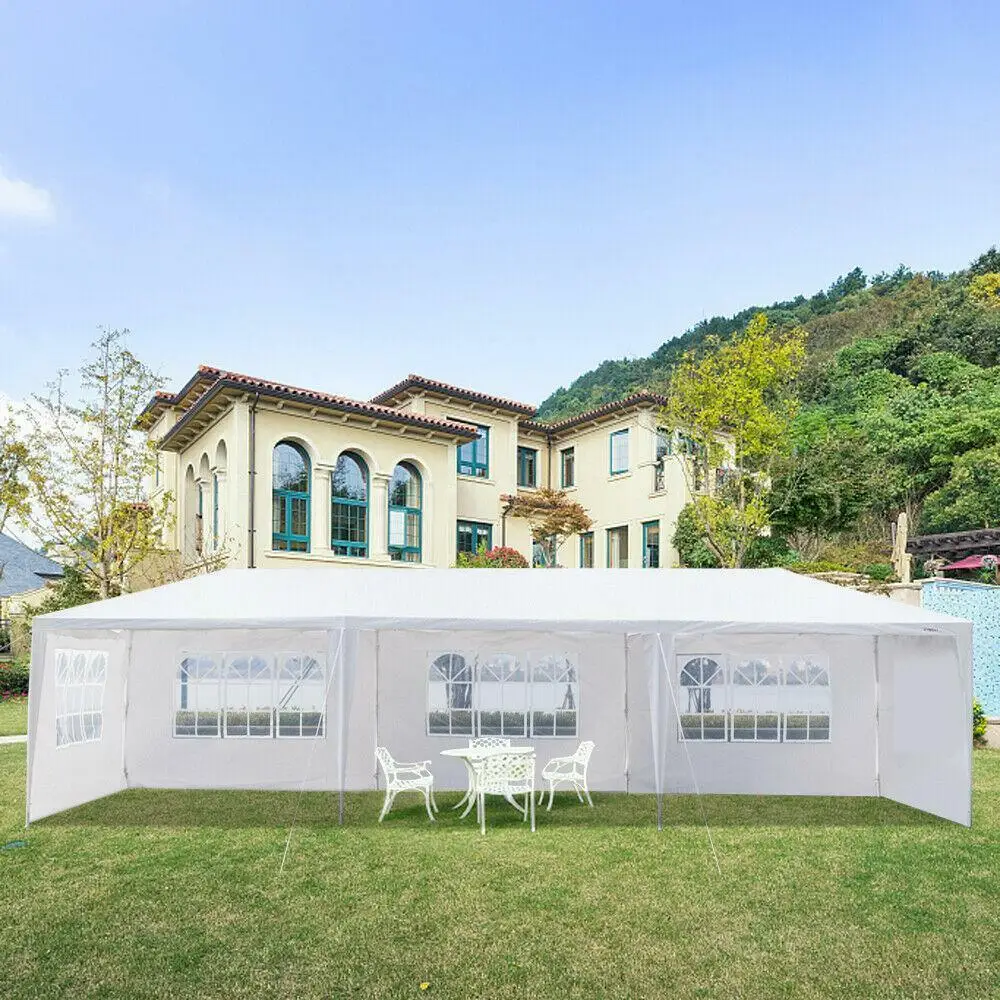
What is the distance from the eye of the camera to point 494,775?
27.7 feet

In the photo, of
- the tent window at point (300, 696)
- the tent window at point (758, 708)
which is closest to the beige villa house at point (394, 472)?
the tent window at point (300, 696)

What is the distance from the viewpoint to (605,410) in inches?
1023

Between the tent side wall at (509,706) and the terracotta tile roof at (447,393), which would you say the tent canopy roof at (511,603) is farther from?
the terracotta tile roof at (447,393)

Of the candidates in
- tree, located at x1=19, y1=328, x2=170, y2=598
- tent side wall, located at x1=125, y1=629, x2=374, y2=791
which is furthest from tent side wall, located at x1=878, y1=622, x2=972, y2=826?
tree, located at x1=19, y1=328, x2=170, y2=598

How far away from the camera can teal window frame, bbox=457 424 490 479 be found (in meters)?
24.4

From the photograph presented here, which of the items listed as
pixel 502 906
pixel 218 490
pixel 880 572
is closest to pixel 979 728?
pixel 880 572

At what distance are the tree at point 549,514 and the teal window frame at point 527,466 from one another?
202 centimetres

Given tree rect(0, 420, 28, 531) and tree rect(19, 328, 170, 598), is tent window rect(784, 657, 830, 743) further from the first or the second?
tree rect(0, 420, 28, 531)

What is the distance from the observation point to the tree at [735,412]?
2047cm

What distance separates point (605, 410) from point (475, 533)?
5.52 meters

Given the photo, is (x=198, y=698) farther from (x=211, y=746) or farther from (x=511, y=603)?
(x=511, y=603)

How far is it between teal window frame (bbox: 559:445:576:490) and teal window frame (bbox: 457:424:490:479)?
3950mm

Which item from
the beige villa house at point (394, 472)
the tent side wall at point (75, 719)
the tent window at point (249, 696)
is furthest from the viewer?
the beige villa house at point (394, 472)

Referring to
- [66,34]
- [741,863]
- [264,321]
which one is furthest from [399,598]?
[264,321]
